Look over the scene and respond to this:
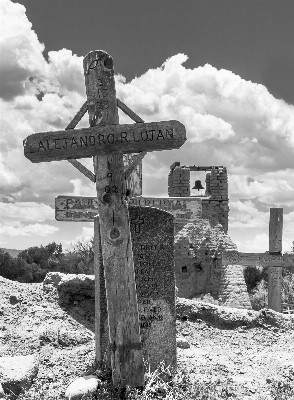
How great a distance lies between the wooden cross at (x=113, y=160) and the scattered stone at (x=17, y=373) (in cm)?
115

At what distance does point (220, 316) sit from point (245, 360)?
2.55 metres

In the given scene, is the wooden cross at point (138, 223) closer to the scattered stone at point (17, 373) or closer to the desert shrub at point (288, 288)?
the scattered stone at point (17, 373)

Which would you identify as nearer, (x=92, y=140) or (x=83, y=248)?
(x=92, y=140)

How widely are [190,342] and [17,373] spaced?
14.1 feet

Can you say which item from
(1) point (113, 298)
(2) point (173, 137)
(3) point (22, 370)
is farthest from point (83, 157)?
(3) point (22, 370)

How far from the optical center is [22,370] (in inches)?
217

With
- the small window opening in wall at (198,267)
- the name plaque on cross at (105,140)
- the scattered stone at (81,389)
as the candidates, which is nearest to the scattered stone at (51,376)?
the scattered stone at (81,389)

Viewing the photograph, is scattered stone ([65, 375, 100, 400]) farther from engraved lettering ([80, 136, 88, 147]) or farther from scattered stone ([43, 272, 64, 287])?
scattered stone ([43, 272, 64, 287])

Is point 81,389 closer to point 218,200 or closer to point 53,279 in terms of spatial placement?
→ point 53,279

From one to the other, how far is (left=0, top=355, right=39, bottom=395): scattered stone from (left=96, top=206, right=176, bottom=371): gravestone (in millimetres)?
1136

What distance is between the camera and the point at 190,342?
8.93m

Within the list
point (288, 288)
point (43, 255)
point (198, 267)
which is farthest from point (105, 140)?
point (43, 255)

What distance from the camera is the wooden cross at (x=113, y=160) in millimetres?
5051

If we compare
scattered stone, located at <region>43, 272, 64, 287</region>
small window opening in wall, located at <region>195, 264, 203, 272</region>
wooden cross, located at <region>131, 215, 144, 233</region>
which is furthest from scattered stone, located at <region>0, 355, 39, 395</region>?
small window opening in wall, located at <region>195, 264, 203, 272</region>
